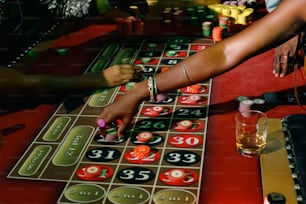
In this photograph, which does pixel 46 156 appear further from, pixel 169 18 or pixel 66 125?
pixel 169 18

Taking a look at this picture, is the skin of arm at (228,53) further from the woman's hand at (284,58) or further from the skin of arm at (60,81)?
the woman's hand at (284,58)

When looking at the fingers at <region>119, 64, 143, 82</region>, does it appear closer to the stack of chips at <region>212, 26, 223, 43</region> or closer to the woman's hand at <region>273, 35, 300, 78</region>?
the stack of chips at <region>212, 26, 223, 43</region>

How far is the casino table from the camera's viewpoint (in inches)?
68.4

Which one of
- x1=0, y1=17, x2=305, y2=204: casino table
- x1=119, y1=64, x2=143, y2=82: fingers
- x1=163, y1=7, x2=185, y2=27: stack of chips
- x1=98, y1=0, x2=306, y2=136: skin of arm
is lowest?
x1=0, y1=17, x2=305, y2=204: casino table

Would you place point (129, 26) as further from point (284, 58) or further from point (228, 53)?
point (228, 53)

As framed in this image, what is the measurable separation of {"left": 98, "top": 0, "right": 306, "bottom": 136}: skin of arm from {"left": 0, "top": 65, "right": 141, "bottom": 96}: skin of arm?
48cm

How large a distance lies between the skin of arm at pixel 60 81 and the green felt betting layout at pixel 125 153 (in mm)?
60

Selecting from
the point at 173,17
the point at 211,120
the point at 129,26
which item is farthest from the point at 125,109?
the point at 173,17

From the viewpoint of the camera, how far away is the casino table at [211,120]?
5.70ft

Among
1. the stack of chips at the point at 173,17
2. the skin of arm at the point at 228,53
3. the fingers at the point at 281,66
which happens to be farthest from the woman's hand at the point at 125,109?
the stack of chips at the point at 173,17

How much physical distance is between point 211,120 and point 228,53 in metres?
0.41

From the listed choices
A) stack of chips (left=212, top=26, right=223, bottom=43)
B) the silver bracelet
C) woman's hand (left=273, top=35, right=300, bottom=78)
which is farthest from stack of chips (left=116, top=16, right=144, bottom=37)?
woman's hand (left=273, top=35, right=300, bottom=78)

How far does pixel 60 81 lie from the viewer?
2.55 m

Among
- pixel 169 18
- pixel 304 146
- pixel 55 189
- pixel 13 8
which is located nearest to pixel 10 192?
pixel 55 189
